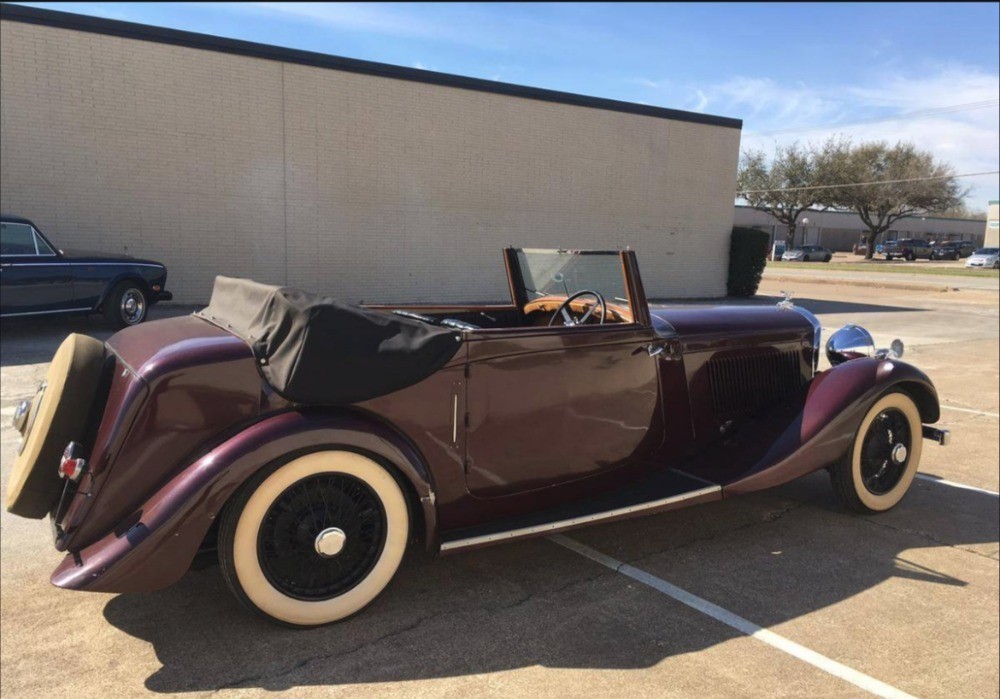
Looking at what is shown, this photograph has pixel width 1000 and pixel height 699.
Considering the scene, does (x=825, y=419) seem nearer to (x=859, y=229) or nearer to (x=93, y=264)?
(x=93, y=264)

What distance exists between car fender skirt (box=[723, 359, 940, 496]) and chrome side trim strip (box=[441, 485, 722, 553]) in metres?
0.23

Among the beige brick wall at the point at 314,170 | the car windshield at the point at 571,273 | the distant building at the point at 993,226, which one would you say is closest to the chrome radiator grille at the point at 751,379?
the car windshield at the point at 571,273

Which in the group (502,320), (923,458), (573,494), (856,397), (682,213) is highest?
(682,213)

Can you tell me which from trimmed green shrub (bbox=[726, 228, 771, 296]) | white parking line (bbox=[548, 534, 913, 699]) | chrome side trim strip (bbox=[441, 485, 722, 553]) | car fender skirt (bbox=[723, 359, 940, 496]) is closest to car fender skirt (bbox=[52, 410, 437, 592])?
chrome side trim strip (bbox=[441, 485, 722, 553])

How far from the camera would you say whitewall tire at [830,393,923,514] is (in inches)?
160

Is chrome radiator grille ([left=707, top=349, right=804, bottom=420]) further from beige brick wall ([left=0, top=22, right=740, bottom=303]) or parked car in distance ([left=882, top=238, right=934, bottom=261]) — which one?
parked car in distance ([left=882, top=238, right=934, bottom=261])

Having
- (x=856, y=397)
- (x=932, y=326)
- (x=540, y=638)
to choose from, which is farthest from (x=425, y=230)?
(x=540, y=638)

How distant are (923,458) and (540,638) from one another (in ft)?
13.5

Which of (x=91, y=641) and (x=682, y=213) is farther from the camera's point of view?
(x=682, y=213)

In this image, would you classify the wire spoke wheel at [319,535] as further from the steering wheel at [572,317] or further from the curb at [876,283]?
the curb at [876,283]

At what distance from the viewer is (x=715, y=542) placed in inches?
147

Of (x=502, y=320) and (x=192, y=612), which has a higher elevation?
(x=502, y=320)

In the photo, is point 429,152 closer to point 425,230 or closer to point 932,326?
point 425,230

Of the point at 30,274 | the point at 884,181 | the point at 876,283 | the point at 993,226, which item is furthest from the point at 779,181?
the point at 993,226
